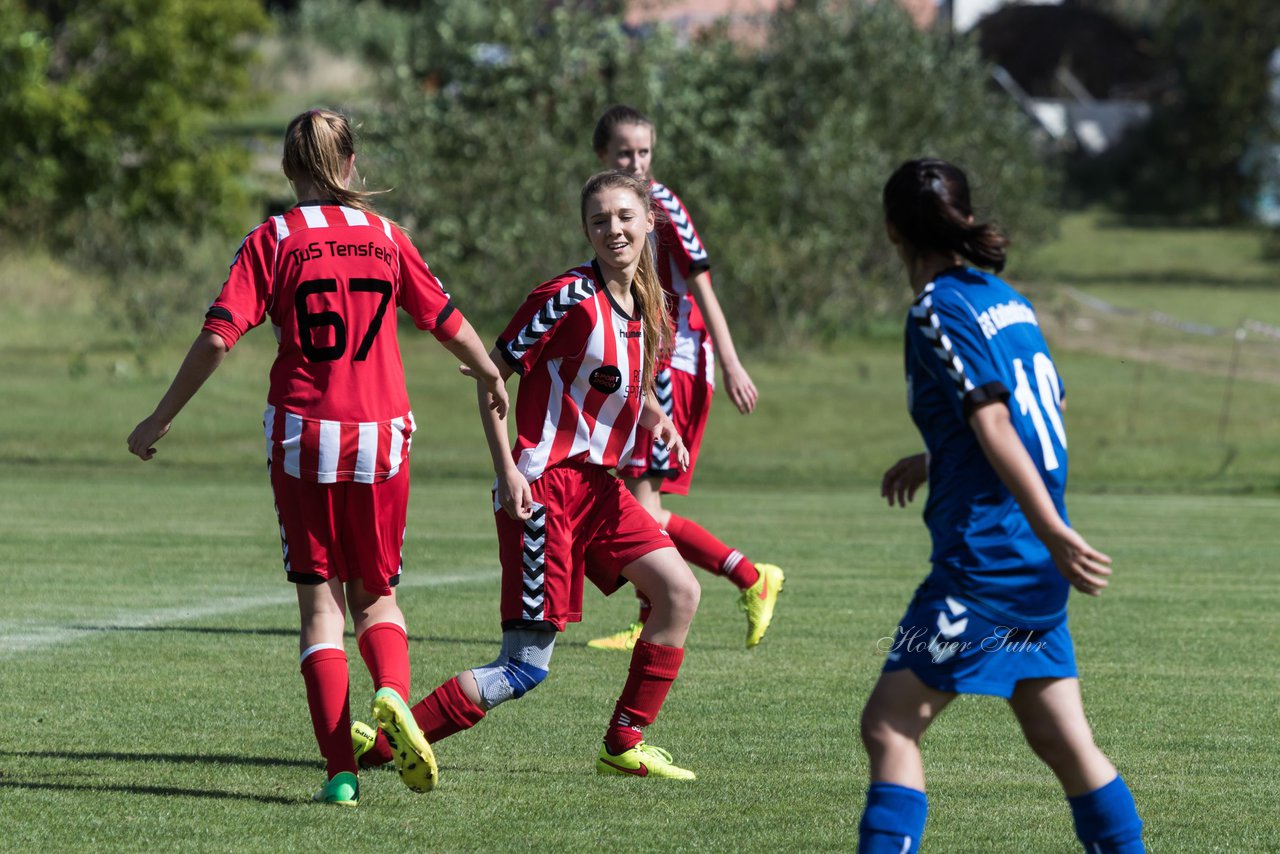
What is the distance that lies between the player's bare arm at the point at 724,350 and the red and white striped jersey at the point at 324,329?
2506mm

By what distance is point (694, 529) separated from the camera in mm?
7941

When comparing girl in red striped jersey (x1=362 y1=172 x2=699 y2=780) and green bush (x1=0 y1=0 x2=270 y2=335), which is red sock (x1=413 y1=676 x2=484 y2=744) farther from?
green bush (x1=0 y1=0 x2=270 y2=335)

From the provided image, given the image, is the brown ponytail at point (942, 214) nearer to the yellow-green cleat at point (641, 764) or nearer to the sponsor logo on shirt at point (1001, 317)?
the sponsor logo on shirt at point (1001, 317)

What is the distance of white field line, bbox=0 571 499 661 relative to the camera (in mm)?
7680

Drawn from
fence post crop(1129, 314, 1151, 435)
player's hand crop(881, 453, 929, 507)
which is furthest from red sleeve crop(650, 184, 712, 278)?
fence post crop(1129, 314, 1151, 435)

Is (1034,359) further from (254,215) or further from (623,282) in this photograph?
(254,215)

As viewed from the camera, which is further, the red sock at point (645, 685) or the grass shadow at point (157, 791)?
the red sock at point (645, 685)

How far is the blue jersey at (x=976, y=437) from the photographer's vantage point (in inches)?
147

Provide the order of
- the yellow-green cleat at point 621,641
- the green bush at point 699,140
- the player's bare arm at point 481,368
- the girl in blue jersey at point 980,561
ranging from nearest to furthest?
the girl in blue jersey at point 980,561 → the player's bare arm at point 481,368 → the yellow-green cleat at point 621,641 → the green bush at point 699,140

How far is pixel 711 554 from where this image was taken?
25.7 feet

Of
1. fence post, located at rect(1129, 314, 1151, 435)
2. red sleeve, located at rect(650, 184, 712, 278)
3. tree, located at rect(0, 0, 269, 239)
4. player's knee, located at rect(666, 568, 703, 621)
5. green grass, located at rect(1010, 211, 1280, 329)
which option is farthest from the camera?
green grass, located at rect(1010, 211, 1280, 329)

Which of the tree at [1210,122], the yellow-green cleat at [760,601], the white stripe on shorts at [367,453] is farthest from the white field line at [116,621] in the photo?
the tree at [1210,122]

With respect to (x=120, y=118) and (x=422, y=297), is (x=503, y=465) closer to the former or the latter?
(x=422, y=297)

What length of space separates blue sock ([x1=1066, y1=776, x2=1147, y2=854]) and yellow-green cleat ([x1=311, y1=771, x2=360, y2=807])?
2.14m
